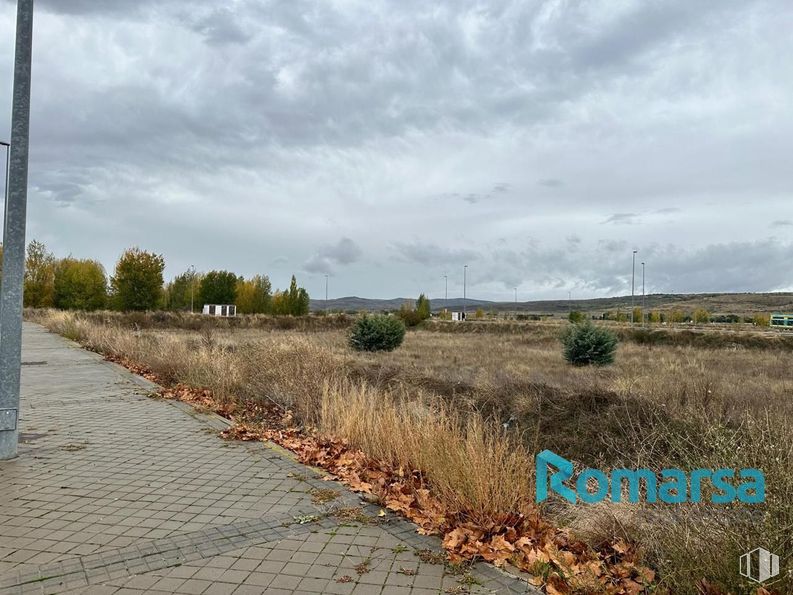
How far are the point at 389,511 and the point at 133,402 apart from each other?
7.19m

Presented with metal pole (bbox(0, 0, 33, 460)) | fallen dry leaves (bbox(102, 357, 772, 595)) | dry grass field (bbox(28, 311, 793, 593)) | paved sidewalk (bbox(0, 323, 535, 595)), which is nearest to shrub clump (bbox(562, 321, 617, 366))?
dry grass field (bbox(28, 311, 793, 593))

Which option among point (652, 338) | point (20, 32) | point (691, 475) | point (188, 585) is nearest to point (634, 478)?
point (691, 475)

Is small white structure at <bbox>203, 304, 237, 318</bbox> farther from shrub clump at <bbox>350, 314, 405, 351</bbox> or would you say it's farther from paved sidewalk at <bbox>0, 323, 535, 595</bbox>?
paved sidewalk at <bbox>0, 323, 535, 595</bbox>

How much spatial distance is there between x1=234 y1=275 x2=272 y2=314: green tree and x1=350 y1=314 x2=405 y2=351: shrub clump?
193 ft

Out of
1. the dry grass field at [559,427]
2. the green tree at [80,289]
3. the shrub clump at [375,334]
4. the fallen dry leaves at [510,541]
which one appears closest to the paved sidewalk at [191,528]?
the fallen dry leaves at [510,541]

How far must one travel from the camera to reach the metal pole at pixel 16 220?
6.04m

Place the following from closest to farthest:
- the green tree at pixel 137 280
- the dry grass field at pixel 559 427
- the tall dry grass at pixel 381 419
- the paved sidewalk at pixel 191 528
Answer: the dry grass field at pixel 559 427 → the paved sidewalk at pixel 191 528 → the tall dry grass at pixel 381 419 → the green tree at pixel 137 280

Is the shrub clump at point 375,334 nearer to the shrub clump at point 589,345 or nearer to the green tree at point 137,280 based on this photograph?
the shrub clump at point 589,345

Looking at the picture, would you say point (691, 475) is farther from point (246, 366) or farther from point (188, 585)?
point (246, 366)

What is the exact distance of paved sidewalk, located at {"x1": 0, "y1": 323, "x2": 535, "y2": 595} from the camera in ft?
11.9

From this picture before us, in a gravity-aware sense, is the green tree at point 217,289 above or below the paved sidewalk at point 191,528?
above

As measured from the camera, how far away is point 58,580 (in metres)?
3.59

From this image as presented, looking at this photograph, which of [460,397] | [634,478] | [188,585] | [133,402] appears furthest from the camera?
[460,397]

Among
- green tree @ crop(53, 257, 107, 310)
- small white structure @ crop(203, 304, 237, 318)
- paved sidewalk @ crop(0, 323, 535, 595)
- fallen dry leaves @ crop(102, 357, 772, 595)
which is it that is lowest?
paved sidewalk @ crop(0, 323, 535, 595)
